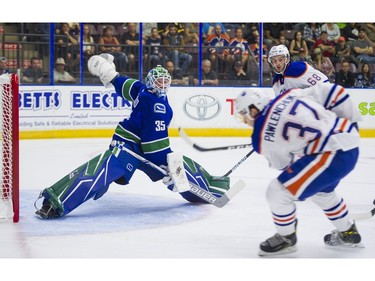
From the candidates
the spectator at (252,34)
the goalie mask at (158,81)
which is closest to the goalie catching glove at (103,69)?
the goalie mask at (158,81)

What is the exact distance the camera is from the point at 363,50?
9.76 meters

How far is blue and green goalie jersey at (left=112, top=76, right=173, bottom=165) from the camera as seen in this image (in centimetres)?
431

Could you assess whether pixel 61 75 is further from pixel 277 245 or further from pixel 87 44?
pixel 277 245

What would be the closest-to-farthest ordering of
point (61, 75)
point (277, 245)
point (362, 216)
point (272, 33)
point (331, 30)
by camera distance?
point (277, 245), point (362, 216), point (61, 75), point (272, 33), point (331, 30)

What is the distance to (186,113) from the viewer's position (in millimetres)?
9039

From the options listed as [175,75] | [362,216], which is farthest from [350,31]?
[362,216]

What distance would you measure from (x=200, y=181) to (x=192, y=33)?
5.24 meters

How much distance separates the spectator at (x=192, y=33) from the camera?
31.4 ft

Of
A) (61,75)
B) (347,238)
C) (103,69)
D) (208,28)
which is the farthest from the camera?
(208,28)

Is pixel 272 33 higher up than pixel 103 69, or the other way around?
pixel 272 33

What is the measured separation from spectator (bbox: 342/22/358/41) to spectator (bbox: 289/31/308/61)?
1.98 feet

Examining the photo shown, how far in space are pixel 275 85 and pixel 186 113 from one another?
4191mm

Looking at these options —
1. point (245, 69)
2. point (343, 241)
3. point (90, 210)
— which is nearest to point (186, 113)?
point (245, 69)

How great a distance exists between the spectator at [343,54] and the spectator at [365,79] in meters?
0.22
